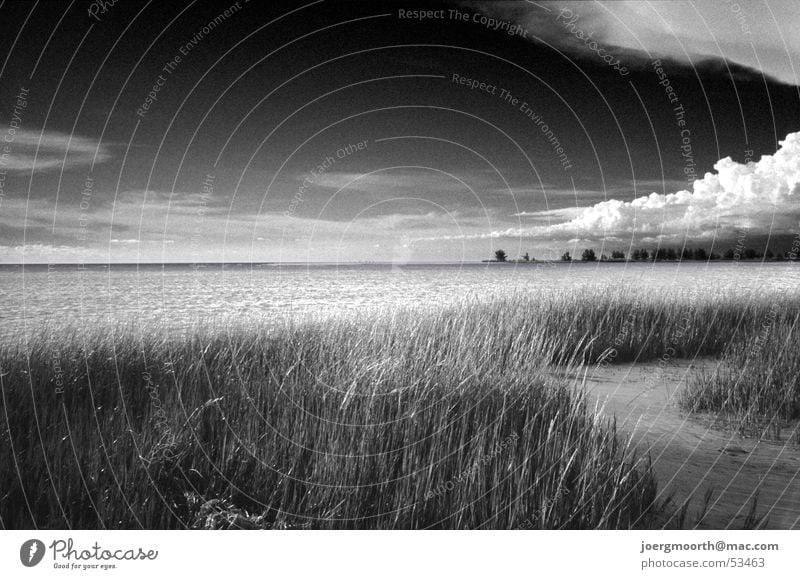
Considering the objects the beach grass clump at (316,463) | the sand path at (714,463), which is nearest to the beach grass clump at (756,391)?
the sand path at (714,463)

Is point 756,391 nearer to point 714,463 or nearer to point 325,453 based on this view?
point 714,463

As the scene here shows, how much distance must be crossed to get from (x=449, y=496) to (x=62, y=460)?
2.21 m

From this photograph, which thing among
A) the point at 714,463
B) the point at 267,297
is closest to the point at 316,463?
the point at 714,463

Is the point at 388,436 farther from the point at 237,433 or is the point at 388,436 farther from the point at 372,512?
the point at 237,433

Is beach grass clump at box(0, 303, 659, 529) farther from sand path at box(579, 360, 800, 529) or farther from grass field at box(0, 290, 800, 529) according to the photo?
sand path at box(579, 360, 800, 529)

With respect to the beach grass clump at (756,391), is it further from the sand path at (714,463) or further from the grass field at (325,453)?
the sand path at (714,463)

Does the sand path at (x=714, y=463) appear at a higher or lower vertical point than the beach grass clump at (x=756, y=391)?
lower

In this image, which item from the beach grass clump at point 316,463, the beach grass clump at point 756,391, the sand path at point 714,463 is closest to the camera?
the beach grass clump at point 316,463

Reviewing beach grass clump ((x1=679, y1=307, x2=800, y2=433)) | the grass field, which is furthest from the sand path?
the grass field

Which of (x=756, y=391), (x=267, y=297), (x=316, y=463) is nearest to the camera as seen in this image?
(x=316, y=463)

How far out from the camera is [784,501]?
10.3ft

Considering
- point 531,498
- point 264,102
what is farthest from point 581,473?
point 264,102

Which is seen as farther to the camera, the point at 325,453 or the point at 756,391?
the point at 756,391
